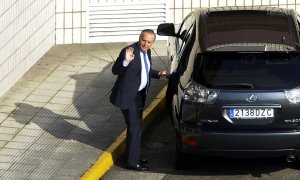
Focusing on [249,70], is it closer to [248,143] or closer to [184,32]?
[248,143]

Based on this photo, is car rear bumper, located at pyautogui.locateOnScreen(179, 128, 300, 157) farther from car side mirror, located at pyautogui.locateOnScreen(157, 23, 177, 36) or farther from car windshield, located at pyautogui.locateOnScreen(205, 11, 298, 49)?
car side mirror, located at pyautogui.locateOnScreen(157, 23, 177, 36)

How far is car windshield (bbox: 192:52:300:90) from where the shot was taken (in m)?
10.2

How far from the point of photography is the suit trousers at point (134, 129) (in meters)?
10.9

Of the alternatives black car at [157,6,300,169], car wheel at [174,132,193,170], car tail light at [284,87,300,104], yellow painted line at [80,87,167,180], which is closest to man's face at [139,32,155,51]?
black car at [157,6,300,169]

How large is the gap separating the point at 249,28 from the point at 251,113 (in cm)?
132

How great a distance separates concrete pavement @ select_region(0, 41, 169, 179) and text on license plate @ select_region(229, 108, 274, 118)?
1846mm

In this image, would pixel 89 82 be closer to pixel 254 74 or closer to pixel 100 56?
pixel 100 56

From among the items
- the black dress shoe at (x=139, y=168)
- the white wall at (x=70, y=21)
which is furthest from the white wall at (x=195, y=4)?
the black dress shoe at (x=139, y=168)

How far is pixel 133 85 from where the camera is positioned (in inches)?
424

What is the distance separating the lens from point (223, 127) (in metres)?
10.2

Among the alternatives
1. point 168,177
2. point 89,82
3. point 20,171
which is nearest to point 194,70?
point 168,177

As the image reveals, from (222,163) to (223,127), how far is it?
122 cm

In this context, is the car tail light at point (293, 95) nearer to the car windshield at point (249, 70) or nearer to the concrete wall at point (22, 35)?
the car windshield at point (249, 70)

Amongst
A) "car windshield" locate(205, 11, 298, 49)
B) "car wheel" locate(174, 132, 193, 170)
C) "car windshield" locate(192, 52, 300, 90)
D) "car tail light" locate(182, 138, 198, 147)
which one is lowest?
"car wheel" locate(174, 132, 193, 170)
